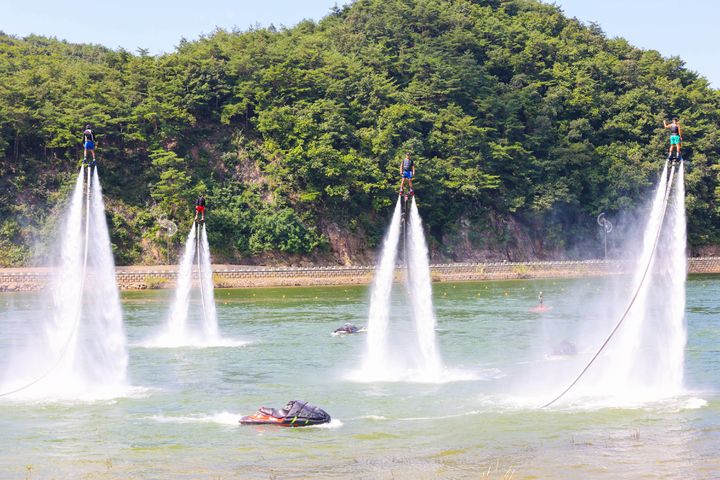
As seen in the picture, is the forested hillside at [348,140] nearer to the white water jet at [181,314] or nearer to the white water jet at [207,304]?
the white water jet at [181,314]

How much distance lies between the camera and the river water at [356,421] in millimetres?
32562

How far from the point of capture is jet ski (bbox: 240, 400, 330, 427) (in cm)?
3859

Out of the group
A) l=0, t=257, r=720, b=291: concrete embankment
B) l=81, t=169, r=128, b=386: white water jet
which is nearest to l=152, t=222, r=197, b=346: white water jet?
l=81, t=169, r=128, b=386: white water jet

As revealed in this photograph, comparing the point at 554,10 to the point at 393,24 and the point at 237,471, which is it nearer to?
the point at 393,24

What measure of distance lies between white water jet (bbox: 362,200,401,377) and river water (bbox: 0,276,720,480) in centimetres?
155

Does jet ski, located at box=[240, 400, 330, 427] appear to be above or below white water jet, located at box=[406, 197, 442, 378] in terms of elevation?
below

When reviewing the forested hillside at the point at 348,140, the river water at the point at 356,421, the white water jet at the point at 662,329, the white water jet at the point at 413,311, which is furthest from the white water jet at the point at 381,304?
the forested hillside at the point at 348,140

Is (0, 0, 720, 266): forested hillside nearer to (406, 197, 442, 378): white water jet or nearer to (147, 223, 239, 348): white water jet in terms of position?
(147, 223, 239, 348): white water jet

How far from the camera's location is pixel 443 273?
12331 centimetres

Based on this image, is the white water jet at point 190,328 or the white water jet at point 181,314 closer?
the white water jet at point 190,328

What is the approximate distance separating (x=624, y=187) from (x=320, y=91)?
47853mm

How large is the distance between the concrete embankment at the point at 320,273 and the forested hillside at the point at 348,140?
780cm

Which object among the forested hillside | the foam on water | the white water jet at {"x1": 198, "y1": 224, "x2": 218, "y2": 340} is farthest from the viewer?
the forested hillside

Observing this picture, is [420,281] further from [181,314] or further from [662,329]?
[181,314]
